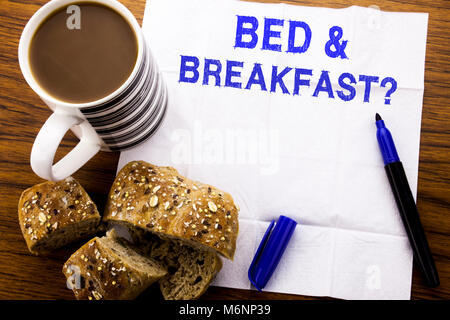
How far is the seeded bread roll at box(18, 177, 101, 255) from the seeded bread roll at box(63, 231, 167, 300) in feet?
0.18

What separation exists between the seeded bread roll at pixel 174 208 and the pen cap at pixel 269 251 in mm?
78

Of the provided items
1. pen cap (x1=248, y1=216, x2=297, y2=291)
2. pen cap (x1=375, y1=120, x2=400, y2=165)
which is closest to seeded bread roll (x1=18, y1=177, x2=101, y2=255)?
pen cap (x1=248, y1=216, x2=297, y2=291)

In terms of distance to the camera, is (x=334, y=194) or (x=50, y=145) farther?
(x=334, y=194)

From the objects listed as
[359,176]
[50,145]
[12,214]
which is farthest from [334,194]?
[12,214]

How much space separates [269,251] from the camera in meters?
0.76

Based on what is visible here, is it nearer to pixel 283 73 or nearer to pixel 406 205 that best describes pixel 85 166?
pixel 283 73

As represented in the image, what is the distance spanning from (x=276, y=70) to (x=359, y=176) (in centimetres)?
29

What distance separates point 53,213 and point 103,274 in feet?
0.49

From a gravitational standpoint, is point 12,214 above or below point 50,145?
below

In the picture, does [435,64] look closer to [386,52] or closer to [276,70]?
[386,52]

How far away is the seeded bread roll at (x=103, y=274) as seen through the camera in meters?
0.68

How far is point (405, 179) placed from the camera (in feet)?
2.59

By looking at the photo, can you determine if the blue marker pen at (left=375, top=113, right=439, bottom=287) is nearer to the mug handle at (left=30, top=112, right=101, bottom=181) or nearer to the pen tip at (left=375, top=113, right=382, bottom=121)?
the pen tip at (left=375, top=113, right=382, bottom=121)
